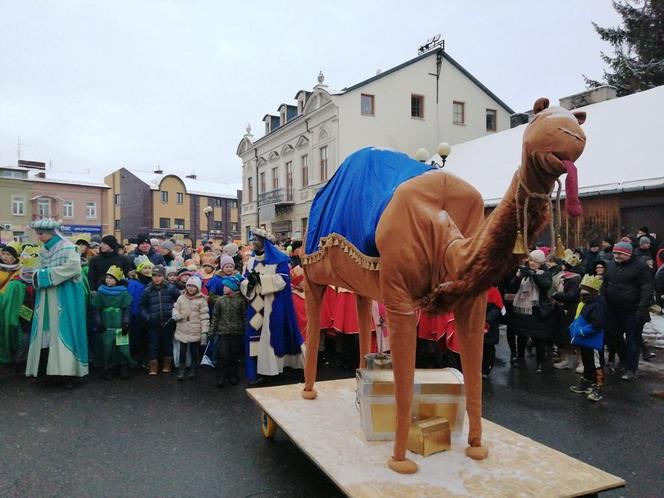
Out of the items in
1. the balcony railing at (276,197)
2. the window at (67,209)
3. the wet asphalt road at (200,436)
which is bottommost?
the wet asphalt road at (200,436)

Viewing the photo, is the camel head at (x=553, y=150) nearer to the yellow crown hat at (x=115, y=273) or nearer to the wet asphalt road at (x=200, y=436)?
the wet asphalt road at (x=200, y=436)

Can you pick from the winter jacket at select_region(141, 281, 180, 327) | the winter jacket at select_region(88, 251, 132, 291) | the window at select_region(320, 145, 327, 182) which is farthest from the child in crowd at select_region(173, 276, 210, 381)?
the window at select_region(320, 145, 327, 182)

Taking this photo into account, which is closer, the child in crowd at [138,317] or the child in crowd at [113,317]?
the child in crowd at [113,317]

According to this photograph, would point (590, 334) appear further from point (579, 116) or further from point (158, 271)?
point (158, 271)

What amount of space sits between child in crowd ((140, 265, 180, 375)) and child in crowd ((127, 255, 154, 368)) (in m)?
0.23

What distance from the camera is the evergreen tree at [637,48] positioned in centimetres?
2241

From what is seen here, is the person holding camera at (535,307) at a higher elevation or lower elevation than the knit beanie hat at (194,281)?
lower

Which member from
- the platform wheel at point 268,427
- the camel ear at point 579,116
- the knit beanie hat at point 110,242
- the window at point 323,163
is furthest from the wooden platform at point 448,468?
the window at point 323,163

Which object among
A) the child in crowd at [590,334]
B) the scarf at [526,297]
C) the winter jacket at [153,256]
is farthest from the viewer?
the winter jacket at [153,256]

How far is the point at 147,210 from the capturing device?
46.8m

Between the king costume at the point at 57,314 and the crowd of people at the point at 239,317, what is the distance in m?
0.01

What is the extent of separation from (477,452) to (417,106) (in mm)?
25200

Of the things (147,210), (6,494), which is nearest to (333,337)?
(6,494)

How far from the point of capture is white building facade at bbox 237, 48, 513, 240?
81.7 ft
